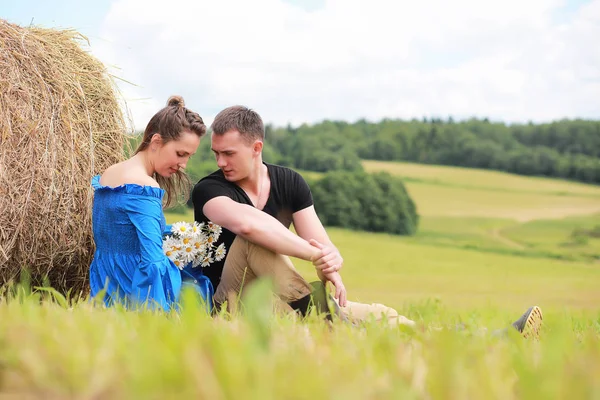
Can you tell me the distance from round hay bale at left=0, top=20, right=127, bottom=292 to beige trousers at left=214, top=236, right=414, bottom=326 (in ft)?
4.40

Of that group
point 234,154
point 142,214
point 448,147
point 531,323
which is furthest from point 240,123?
point 448,147

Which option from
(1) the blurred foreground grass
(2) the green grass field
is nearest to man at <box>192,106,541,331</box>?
(2) the green grass field

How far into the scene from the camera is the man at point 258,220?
13.6 feet

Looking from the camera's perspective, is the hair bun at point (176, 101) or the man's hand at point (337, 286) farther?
the hair bun at point (176, 101)

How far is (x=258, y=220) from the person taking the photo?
4.18m

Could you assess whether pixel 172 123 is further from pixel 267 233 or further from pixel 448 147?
pixel 448 147

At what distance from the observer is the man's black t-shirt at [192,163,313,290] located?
471cm

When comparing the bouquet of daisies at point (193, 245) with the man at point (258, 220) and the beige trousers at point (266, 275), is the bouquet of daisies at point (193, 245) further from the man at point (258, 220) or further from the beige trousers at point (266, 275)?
the beige trousers at point (266, 275)

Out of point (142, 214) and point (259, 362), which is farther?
point (142, 214)

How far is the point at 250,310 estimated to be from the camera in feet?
4.01

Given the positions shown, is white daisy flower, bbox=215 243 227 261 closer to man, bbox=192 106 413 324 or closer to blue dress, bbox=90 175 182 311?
man, bbox=192 106 413 324

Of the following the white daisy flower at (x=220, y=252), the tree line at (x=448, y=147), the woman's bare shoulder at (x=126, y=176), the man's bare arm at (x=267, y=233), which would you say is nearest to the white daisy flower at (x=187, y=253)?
the white daisy flower at (x=220, y=252)

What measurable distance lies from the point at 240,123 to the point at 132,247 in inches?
46.0

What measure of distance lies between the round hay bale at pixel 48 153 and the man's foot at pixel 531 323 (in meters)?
3.23
